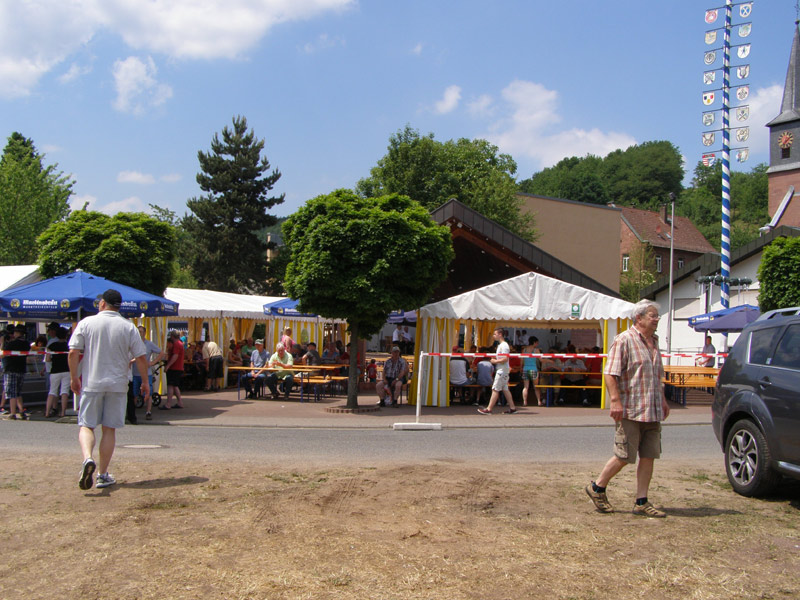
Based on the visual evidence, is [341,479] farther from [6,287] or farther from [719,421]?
[6,287]

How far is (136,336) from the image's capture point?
283 inches

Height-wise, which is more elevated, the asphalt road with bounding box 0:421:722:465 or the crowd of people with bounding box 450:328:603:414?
the crowd of people with bounding box 450:328:603:414

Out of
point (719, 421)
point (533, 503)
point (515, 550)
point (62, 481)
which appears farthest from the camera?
point (719, 421)

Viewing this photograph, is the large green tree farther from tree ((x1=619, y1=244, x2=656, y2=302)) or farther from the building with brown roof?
tree ((x1=619, y1=244, x2=656, y2=302))

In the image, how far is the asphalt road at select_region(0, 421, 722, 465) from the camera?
31.3 feet

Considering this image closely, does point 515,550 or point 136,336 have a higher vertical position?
point 136,336

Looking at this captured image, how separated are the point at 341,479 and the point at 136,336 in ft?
8.25

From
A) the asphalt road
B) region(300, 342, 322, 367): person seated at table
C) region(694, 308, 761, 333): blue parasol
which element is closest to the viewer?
the asphalt road

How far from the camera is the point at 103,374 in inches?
273

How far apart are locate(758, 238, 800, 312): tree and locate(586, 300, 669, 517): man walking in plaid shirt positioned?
16478 millimetres

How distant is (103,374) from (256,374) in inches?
472

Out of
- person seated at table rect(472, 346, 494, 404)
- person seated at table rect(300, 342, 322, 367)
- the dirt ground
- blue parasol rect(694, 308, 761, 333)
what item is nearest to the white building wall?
blue parasol rect(694, 308, 761, 333)

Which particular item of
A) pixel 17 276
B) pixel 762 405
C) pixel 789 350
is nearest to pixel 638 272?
pixel 17 276

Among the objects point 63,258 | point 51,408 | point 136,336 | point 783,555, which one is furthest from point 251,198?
point 783,555
